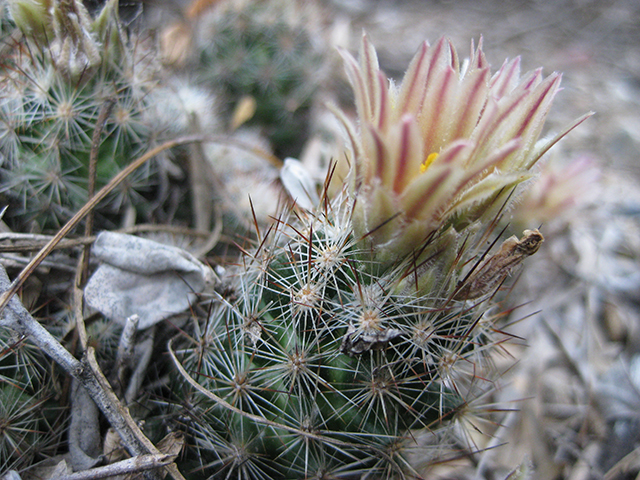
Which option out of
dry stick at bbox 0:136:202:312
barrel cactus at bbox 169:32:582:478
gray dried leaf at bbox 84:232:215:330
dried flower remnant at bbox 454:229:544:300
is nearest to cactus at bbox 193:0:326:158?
dry stick at bbox 0:136:202:312

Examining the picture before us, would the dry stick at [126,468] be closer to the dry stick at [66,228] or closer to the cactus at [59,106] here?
the dry stick at [66,228]

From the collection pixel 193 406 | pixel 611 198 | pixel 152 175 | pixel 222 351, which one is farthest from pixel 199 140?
pixel 611 198

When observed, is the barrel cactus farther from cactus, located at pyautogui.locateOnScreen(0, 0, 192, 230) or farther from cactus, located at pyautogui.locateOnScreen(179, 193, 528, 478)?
cactus, located at pyautogui.locateOnScreen(0, 0, 192, 230)

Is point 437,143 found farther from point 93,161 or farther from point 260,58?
point 260,58

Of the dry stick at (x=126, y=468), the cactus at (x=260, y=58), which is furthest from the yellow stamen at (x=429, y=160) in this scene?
the cactus at (x=260, y=58)

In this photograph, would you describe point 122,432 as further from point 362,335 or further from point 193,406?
point 362,335

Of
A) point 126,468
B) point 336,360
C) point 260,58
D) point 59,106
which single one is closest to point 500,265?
point 336,360

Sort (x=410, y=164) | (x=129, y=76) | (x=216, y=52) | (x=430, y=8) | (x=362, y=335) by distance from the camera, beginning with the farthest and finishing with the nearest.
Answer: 1. (x=430, y=8)
2. (x=216, y=52)
3. (x=129, y=76)
4. (x=362, y=335)
5. (x=410, y=164)
